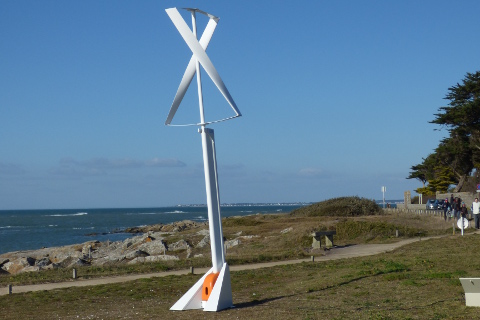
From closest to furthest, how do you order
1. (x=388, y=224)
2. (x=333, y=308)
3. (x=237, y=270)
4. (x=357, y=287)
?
1. (x=333, y=308)
2. (x=357, y=287)
3. (x=237, y=270)
4. (x=388, y=224)

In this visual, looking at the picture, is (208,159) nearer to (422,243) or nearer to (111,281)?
(111,281)

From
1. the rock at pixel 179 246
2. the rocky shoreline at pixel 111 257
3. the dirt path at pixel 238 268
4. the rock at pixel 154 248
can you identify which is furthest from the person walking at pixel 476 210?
the rock at pixel 154 248

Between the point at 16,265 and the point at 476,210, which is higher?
the point at 476,210

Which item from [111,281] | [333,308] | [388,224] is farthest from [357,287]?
[388,224]

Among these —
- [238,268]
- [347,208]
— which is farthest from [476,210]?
[347,208]

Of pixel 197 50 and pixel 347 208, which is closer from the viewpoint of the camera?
pixel 197 50

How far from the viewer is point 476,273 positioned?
18500mm

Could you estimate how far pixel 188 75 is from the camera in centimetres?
1599

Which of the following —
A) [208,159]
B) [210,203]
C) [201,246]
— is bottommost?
[201,246]

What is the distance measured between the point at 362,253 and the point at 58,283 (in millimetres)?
13254

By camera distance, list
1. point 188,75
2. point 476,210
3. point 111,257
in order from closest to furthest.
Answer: point 188,75
point 476,210
point 111,257

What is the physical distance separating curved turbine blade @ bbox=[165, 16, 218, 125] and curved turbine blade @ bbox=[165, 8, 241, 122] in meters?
0.36

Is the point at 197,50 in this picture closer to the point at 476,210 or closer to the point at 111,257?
the point at 476,210

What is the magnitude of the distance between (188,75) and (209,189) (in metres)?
2.84
